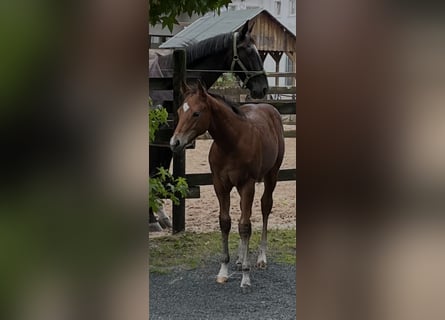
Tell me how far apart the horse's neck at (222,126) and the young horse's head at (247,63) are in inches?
41.7

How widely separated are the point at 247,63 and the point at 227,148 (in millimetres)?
1204

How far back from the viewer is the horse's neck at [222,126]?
10.6ft

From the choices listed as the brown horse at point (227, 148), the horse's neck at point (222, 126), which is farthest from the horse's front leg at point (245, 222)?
the horse's neck at point (222, 126)

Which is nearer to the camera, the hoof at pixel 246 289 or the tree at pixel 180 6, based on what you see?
the tree at pixel 180 6

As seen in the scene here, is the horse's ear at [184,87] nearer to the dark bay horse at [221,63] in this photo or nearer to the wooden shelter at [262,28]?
the dark bay horse at [221,63]

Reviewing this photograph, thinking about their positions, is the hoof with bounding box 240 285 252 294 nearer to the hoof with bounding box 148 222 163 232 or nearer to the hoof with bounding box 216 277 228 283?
the hoof with bounding box 216 277 228 283

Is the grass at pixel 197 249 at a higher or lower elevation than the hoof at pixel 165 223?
lower

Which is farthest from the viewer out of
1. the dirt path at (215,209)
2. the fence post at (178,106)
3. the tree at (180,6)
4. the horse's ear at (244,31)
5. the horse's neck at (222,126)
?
the dirt path at (215,209)

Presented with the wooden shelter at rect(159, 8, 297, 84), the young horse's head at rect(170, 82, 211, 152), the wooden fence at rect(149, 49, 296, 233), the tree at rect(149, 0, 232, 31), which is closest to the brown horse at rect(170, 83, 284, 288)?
the young horse's head at rect(170, 82, 211, 152)

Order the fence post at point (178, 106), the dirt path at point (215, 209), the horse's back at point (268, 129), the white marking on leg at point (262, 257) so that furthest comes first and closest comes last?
1. the dirt path at point (215, 209)
2. the fence post at point (178, 106)
3. the white marking on leg at point (262, 257)
4. the horse's back at point (268, 129)

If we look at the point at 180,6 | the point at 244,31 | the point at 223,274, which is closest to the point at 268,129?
the point at 223,274

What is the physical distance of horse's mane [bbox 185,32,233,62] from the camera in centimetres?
436
